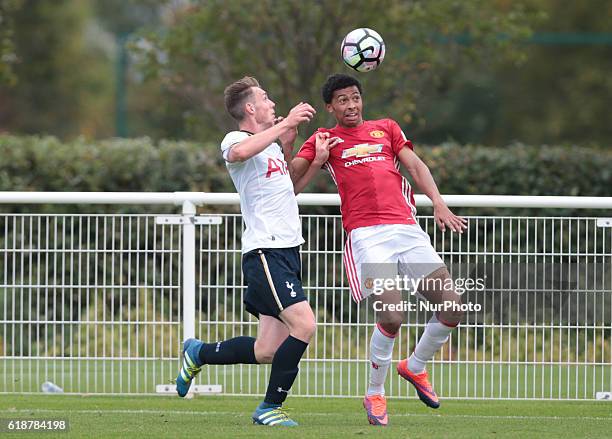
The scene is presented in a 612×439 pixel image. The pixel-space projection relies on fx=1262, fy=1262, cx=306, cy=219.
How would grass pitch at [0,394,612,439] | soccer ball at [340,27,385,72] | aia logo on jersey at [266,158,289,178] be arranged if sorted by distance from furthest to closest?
soccer ball at [340,27,385,72], aia logo on jersey at [266,158,289,178], grass pitch at [0,394,612,439]

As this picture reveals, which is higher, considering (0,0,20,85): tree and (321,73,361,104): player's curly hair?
(0,0,20,85): tree

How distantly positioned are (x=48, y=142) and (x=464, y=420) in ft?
22.8

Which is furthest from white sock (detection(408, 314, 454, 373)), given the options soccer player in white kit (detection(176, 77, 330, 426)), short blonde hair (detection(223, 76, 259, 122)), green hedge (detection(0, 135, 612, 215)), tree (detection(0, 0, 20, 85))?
tree (detection(0, 0, 20, 85))

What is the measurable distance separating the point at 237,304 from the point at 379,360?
1.63 metres

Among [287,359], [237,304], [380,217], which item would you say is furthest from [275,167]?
[237,304]

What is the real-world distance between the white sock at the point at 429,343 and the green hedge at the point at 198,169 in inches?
203

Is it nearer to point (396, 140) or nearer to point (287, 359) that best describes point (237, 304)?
point (287, 359)

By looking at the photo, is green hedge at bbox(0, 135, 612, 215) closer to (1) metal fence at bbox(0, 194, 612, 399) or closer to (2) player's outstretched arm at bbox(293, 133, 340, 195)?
(1) metal fence at bbox(0, 194, 612, 399)

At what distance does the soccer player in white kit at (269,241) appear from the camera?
295 inches

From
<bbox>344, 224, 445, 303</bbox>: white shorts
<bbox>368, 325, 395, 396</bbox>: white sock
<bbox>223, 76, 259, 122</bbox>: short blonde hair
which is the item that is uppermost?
<bbox>223, 76, 259, 122</bbox>: short blonde hair

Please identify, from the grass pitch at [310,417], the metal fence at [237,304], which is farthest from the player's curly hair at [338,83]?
the grass pitch at [310,417]

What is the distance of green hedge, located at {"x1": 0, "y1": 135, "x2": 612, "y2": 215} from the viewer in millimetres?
13172

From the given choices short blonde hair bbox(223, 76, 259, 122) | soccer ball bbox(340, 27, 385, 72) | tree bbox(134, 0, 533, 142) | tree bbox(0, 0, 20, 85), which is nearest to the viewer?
short blonde hair bbox(223, 76, 259, 122)

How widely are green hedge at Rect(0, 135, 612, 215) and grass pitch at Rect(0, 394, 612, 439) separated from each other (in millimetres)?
4251
